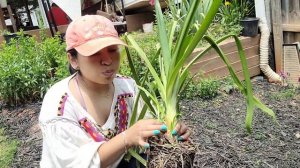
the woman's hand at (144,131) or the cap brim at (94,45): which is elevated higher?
the cap brim at (94,45)

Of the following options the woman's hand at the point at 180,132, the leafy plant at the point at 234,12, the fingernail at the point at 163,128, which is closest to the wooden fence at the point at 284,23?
the leafy plant at the point at 234,12

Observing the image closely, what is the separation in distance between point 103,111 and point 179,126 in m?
0.48

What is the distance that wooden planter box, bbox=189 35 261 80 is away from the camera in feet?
15.7

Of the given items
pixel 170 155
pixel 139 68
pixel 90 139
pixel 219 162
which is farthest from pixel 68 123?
pixel 139 68

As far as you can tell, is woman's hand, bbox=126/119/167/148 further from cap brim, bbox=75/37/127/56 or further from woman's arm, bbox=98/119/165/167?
cap brim, bbox=75/37/127/56

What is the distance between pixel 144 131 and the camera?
1.47m

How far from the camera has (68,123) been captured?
1662 millimetres

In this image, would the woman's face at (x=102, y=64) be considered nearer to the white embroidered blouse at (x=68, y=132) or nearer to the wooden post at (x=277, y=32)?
the white embroidered blouse at (x=68, y=132)

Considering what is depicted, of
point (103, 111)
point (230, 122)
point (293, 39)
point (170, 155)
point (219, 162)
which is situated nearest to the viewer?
point (170, 155)

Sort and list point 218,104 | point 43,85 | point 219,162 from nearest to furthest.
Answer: point 219,162
point 218,104
point 43,85

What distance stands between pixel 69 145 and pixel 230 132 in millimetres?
2095

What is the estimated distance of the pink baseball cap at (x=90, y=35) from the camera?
1.61m

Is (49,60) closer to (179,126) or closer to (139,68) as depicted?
(139,68)

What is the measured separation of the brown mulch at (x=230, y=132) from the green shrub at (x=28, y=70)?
192mm
